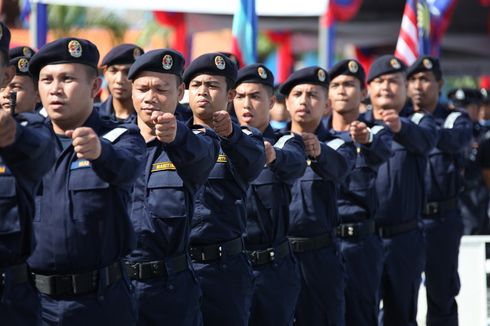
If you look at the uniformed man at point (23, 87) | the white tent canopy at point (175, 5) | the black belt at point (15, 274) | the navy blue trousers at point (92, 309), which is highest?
the white tent canopy at point (175, 5)

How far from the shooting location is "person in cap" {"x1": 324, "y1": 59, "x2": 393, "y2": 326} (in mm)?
7125

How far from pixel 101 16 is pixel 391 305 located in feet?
85.3

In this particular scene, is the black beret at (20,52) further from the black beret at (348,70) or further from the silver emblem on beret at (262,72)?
the black beret at (348,70)

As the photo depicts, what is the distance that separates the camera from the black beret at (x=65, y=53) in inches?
178

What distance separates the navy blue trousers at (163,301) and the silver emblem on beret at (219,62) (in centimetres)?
121

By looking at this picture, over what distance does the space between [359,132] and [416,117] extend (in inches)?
63.5

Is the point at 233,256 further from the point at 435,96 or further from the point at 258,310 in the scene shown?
the point at 435,96

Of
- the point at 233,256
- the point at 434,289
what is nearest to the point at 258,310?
the point at 233,256

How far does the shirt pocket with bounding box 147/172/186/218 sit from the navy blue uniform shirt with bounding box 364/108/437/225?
2.80 metres

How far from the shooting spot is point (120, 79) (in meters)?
7.02

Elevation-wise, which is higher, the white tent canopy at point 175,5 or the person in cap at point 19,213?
the white tent canopy at point 175,5

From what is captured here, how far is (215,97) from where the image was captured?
557 centimetres

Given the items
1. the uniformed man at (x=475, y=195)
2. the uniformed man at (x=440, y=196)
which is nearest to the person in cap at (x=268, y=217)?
the uniformed man at (x=440, y=196)

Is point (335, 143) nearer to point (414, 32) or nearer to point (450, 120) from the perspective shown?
point (450, 120)
